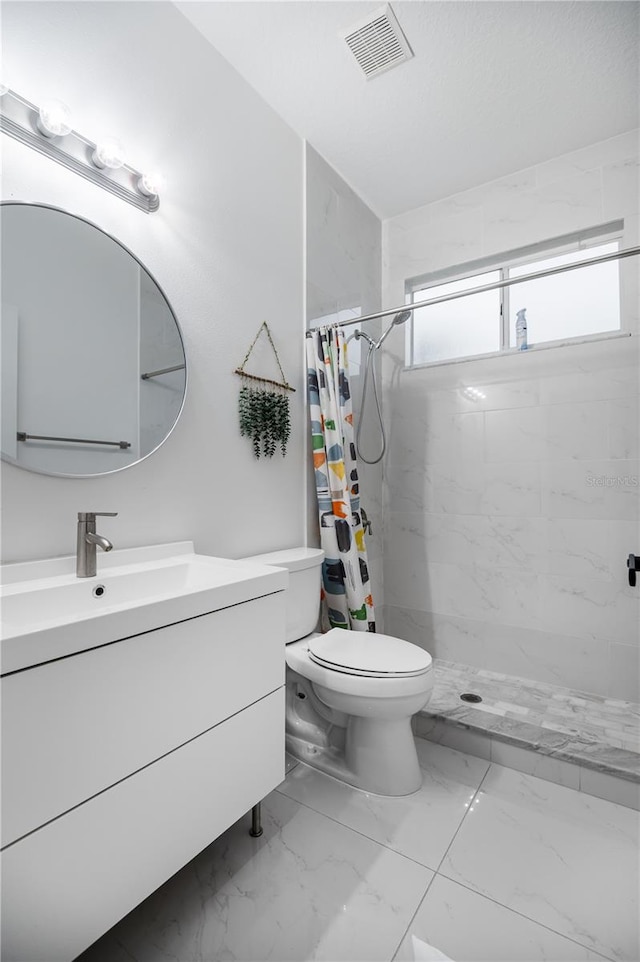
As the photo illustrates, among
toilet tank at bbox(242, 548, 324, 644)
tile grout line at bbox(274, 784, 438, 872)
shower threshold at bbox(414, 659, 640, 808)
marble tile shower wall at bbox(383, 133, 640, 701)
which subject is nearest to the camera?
tile grout line at bbox(274, 784, 438, 872)

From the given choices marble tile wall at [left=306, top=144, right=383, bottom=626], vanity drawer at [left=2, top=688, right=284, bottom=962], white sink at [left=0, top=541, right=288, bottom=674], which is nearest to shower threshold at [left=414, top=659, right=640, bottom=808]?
marble tile wall at [left=306, top=144, right=383, bottom=626]

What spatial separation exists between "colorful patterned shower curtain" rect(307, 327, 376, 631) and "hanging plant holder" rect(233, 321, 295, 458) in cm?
17

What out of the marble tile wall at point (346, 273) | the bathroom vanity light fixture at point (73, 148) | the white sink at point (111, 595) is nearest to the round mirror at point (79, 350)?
the bathroom vanity light fixture at point (73, 148)

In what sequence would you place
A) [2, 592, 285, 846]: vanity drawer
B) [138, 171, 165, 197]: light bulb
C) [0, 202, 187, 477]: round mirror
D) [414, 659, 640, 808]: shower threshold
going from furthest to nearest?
[414, 659, 640, 808]: shower threshold → [138, 171, 165, 197]: light bulb → [0, 202, 187, 477]: round mirror → [2, 592, 285, 846]: vanity drawer

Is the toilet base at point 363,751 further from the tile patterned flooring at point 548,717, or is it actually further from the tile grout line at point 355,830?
the tile patterned flooring at point 548,717

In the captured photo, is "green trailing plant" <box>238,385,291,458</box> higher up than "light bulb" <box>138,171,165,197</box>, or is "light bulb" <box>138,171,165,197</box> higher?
"light bulb" <box>138,171,165,197</box>

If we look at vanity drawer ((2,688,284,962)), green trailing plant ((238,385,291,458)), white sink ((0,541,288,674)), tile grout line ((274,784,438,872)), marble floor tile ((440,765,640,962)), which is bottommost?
marble floor tile ((440,765,640,962))

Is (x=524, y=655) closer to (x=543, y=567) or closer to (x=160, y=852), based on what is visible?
(x=543, y=567)

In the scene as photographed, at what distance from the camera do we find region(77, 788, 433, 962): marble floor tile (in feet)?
3.51

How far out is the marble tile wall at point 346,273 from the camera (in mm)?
2238

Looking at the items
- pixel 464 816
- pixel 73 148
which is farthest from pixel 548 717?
pixel 73 148

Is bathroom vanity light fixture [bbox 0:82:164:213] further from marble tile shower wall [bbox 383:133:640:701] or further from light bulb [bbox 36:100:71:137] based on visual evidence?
marble tile shower wall [bbox 383:133:640:701]

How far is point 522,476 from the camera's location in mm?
2316

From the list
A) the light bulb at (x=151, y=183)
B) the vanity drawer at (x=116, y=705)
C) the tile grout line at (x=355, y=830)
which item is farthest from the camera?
the light bulb at (x=151, y=183)
